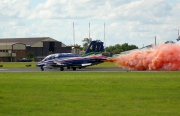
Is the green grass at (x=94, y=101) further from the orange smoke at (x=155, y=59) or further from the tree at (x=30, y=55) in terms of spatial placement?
the tree at (x=30, y=55)

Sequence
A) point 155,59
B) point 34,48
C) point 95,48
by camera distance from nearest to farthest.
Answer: point 155,59, point 95,48, point 34,48

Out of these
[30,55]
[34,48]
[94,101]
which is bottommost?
[94,101]

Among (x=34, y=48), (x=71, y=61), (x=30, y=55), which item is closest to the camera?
(x=71, y=61)

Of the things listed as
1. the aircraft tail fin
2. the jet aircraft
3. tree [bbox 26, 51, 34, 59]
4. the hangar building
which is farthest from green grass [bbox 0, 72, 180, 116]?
the hangar building

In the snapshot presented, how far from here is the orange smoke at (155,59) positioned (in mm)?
66000

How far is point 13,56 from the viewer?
17562 centimetres

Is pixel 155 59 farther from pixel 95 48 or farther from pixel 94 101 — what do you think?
pixel 94 101

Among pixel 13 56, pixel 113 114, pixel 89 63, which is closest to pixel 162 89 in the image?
pixel 113 114

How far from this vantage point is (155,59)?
66938 mm

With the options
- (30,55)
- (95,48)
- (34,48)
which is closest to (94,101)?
(95,48)

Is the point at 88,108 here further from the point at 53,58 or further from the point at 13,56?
the point at 13,56

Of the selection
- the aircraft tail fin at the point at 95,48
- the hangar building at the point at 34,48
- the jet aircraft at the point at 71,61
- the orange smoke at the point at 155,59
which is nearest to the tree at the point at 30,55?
the hangar building at the point at 34,48

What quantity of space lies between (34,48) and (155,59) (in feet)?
396

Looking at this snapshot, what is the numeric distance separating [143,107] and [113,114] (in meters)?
2.57
